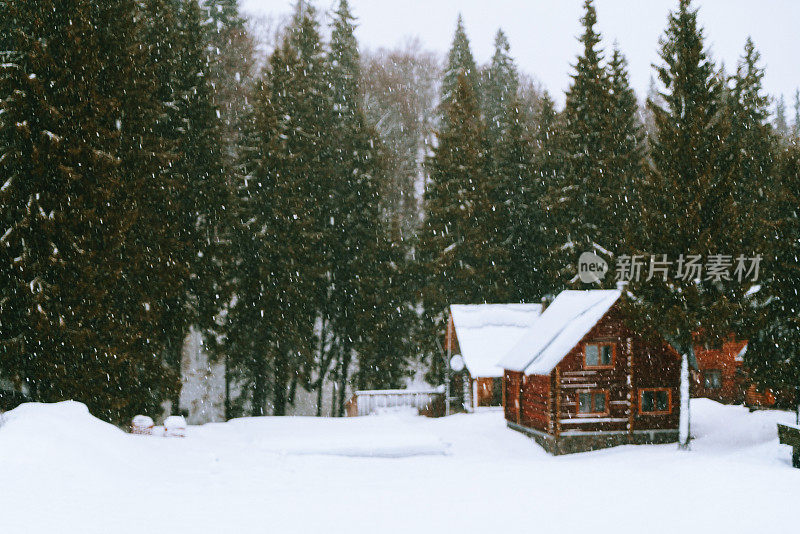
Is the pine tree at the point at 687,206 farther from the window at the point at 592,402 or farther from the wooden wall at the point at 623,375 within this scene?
the window at the point at 592,402

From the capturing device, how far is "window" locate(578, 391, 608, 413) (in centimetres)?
2652

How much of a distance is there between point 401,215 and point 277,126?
53.0 feet

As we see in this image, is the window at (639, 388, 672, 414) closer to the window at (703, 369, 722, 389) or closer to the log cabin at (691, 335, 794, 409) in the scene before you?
the log cabin at (691, 335, 794, 409)

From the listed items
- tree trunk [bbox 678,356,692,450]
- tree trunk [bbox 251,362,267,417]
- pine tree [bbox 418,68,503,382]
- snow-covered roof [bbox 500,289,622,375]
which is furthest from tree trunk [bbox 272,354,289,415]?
tree trunk [bbox 678,356,692,450]

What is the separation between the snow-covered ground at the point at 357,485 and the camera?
42.1 feet

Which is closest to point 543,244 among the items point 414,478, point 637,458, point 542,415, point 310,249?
point 310,249

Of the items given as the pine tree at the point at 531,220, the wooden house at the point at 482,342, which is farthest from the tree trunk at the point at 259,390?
the pine tree at the point at 531,220

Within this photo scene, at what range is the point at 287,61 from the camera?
38.6 metres

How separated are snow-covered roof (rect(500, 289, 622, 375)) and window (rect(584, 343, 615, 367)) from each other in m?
0.75

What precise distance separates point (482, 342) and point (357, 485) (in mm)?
19245

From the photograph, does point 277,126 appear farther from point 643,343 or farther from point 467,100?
point 643,343

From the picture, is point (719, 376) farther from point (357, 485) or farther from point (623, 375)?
point (357, 485)

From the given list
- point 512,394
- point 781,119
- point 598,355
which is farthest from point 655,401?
point 781,119

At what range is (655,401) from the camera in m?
26.8
